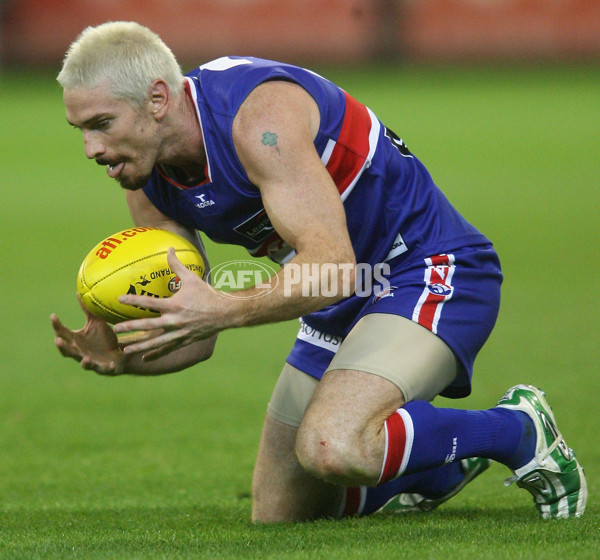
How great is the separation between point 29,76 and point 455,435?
79.1 feet

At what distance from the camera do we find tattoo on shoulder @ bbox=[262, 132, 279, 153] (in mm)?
3551

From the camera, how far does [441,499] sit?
4.41m

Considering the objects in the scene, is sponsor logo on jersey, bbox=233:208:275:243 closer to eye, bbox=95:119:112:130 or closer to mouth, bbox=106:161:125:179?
mouth, bbox=106:161:125:179

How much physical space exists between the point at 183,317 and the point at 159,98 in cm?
87

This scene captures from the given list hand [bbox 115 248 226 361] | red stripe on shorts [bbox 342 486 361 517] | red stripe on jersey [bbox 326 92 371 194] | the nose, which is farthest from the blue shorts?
the nose

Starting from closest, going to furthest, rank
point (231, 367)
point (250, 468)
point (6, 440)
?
1. point (250, 468)
2. point (6, 440)
3. point (231, 367)

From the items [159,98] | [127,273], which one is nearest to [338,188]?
[159,98]

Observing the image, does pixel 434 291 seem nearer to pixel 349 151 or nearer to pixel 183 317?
pixel 349 151

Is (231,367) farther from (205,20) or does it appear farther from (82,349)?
(205,20)

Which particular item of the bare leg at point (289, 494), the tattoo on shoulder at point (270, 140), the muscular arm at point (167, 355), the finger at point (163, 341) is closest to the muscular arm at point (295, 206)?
the tattoo on shoulder at point (270, 140)

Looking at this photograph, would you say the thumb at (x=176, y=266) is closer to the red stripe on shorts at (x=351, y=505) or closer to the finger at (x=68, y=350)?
the finger at (x=68, y=350)

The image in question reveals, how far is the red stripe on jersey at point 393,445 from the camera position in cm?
366

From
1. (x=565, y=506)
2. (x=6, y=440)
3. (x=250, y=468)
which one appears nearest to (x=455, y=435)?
(x=565, y=506)

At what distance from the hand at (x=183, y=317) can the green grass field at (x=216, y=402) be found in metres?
0.69
